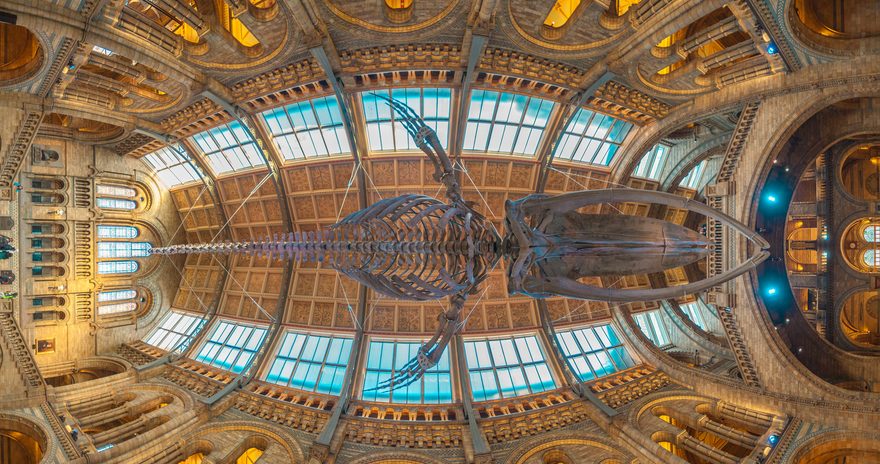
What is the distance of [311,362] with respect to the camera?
2016 cm

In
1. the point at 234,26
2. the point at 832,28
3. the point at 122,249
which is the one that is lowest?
the point at 122,249

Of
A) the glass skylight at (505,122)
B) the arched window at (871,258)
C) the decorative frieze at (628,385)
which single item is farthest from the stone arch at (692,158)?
the decorative frieze at (628,385)

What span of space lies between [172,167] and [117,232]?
4232 millimetres

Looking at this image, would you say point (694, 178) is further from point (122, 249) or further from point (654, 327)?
point (122, 249)

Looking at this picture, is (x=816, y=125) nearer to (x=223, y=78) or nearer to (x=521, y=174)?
(x=521, y=174)

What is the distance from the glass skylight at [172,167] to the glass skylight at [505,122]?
13.9 m

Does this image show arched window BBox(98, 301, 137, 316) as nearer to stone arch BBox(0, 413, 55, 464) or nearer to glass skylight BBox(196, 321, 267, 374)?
glass skylight BBox(196, 321, 267, 374)

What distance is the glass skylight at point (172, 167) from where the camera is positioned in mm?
22052

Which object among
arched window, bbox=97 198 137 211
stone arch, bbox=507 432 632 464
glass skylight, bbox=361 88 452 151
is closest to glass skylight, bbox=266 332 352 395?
stone arch, bbox=507 432 632 464

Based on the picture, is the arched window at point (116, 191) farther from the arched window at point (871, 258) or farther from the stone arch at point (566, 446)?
the arched window at point (871, 258)

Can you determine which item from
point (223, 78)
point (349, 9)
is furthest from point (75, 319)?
point (349, 9)

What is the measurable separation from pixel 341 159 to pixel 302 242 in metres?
9.74

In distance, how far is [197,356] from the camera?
2147 centimetres

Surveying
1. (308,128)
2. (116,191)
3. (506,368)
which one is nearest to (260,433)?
(506,368)
